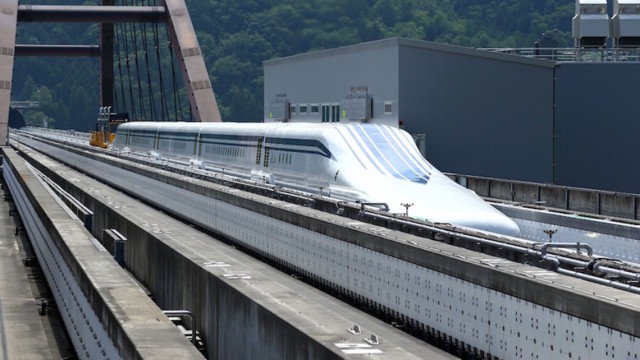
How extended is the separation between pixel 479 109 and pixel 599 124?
733 cm

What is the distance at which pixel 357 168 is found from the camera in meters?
28.6

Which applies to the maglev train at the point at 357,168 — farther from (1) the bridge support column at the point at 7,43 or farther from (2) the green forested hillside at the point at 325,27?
(2) the green forested hillside at the point at 325,27

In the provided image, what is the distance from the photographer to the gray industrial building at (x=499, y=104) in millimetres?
45281

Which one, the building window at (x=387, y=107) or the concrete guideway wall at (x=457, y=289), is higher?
the building window at (x=387, y=107)

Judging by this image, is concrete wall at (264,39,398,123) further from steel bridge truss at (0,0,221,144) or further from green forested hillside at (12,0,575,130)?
green forested hillside at (12,0,575,130)

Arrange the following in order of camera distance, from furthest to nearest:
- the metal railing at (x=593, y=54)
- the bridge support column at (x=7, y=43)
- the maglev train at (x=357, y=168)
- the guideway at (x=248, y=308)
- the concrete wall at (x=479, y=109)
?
the bridge support column at (x=7, y=43), the metal railing at (x=593, y=54), the concrete wall at (x=479, y=109), the maglev train at (x=357, y=168), the guideway at (x=248, y=308)

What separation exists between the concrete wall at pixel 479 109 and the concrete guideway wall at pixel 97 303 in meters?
23.6

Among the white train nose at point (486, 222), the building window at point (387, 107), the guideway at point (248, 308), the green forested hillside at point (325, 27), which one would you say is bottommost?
the guideway at point (248, 308)

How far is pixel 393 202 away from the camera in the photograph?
25.2m

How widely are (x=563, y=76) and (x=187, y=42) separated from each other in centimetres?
3083

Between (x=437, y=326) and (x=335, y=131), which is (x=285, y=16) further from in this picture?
(x=437, y=326)

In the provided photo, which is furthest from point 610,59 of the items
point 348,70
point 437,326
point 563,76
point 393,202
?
point 437,326

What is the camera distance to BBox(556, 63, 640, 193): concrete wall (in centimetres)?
5050

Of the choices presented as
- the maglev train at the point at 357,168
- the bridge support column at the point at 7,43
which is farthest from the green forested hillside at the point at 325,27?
the maglev train at the point at 357,168
